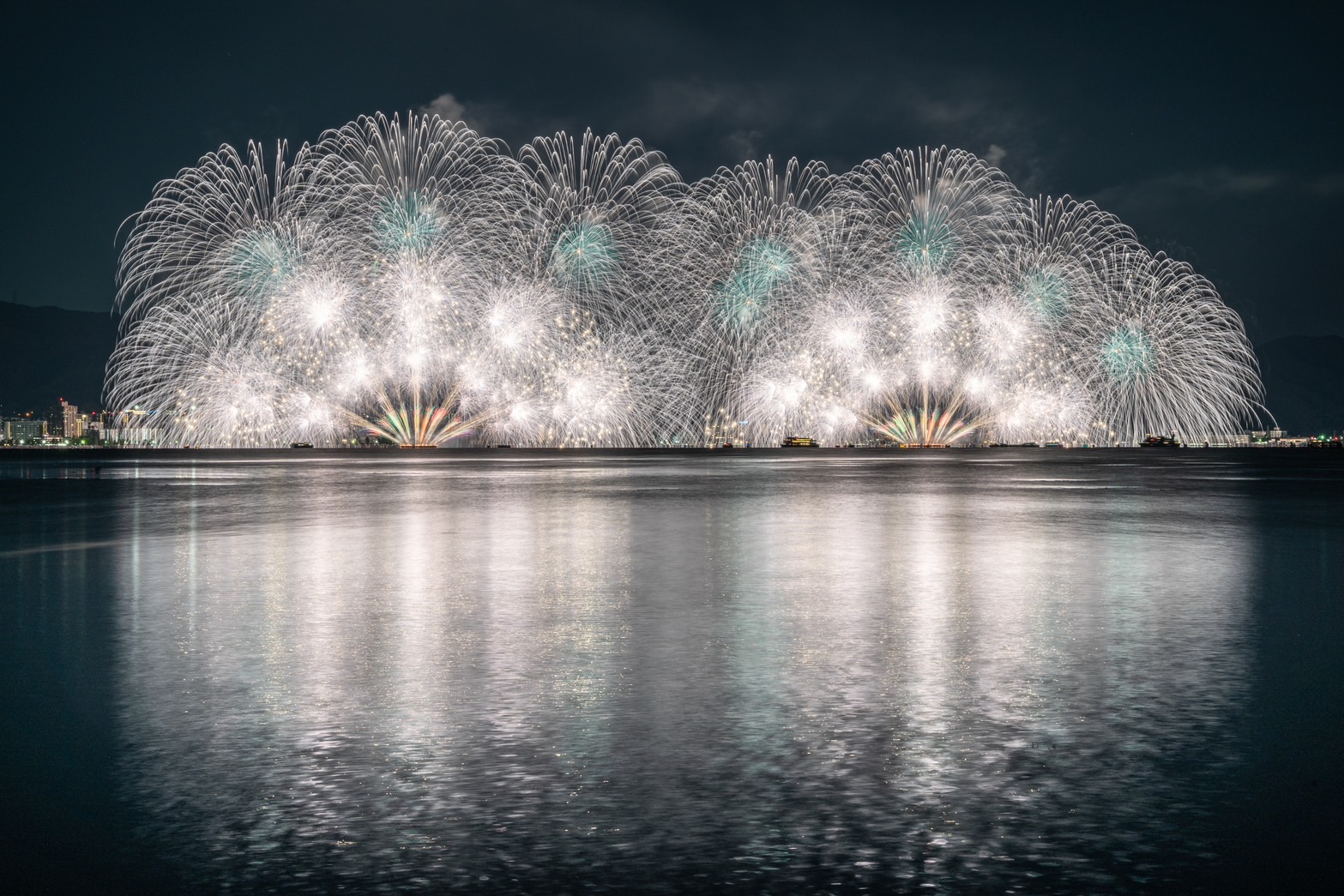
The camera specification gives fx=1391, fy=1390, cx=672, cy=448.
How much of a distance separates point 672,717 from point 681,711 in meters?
0.19

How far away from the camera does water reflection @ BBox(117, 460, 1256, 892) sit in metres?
5.55

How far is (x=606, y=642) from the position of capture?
432 inches

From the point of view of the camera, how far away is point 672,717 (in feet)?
26.4

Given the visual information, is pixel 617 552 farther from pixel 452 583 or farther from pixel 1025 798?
pixel 1025 798

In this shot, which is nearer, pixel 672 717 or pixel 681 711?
pixel 672 717

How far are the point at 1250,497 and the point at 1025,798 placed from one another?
31248 mm

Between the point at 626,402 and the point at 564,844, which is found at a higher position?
the point at 626,402

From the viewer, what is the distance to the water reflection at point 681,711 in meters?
5.55

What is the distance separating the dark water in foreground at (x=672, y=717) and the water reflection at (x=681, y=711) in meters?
0.03

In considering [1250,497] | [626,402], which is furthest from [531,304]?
[1250,497]

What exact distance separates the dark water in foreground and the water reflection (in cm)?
3

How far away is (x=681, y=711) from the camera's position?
27.0ft

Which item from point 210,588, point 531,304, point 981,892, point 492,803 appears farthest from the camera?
point 531,304

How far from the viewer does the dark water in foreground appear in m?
5.48
